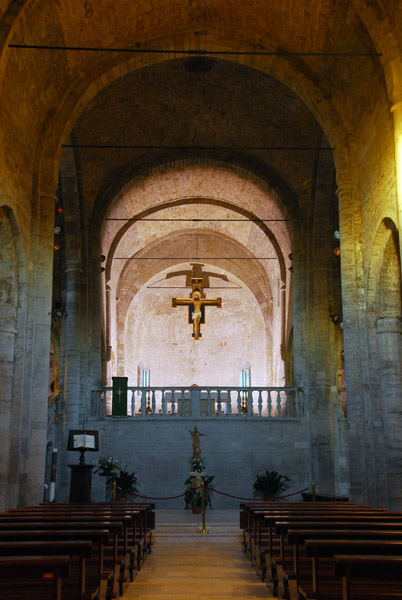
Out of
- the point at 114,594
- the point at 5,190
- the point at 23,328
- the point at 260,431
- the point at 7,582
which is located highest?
the point at 5,190

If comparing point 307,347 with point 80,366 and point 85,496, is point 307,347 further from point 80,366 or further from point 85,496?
point 85,496

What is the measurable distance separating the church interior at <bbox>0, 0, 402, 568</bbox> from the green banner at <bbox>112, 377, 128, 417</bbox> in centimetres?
6

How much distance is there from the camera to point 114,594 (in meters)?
6.59

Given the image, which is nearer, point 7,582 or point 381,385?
point 7,582

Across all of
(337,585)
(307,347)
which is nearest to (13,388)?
(337,585)

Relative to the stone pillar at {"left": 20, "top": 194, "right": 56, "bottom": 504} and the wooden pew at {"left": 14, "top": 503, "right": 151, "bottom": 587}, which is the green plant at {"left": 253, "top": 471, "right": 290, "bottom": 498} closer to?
the stone pillar at {"left": 20, "top": 194, "right": 56, "bottom": 504}

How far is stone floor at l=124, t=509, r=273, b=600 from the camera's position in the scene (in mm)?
6844

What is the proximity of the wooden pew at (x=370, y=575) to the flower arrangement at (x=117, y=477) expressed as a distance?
11536 mm

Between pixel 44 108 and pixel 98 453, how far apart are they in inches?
362

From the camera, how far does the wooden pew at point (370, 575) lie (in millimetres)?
4047

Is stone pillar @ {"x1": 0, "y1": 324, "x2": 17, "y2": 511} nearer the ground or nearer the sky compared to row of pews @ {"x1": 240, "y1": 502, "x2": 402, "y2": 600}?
nearer the sky

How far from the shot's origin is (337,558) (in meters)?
4.07

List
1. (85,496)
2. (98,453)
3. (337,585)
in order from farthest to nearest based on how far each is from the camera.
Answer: (98,453) < (85,496) < (337,585)

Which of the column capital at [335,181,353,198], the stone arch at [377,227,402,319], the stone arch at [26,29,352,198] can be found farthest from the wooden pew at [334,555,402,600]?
the stone arch at [26,29,352,198]
